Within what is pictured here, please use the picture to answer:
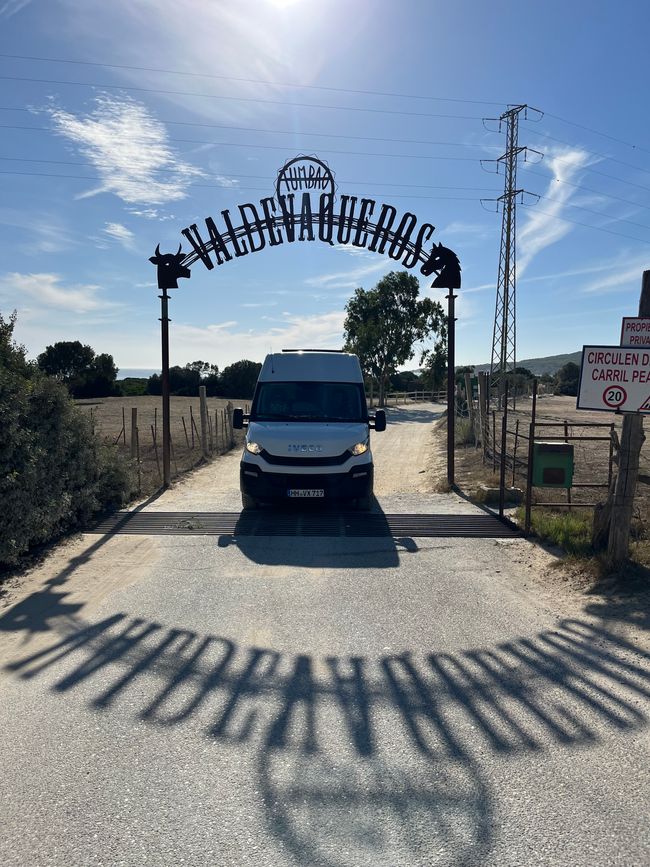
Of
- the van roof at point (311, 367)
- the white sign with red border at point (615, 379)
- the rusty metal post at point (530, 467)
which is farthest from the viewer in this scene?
the van roof at point (311, 367)

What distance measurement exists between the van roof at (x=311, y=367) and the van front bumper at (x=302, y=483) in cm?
189

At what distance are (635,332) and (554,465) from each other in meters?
2.46

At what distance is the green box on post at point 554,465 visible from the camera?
27.9ft

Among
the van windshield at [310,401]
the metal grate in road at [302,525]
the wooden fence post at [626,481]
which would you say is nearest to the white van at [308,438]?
the van windshield at [310,401]

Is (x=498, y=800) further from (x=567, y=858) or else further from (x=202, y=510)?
(x=202, y=510)

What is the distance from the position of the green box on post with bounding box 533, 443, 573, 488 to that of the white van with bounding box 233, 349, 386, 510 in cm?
246

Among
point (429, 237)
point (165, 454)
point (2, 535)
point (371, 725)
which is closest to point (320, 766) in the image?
point (371, 725)

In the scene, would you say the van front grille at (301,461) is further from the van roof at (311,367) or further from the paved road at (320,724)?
the paved road at (320,724)

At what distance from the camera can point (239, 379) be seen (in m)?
66.1

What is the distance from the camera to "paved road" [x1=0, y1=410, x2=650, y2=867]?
9.33 feet

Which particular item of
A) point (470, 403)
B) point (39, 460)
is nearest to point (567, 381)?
point (470, 403)

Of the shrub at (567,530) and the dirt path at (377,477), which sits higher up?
the shrub at (567,530)

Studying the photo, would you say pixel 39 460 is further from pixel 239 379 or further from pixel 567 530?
pixel 239 379

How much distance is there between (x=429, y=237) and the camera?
12242 millimetres
